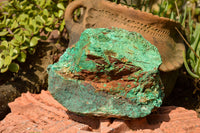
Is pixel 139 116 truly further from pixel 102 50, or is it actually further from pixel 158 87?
pixel 102 50

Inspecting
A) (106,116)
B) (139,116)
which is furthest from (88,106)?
(139,116)

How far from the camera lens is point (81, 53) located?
1176mm

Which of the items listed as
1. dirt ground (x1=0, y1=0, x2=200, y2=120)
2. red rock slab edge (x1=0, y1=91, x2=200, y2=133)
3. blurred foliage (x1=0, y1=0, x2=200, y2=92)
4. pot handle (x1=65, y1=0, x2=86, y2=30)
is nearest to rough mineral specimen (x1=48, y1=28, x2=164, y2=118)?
red rock slab edge (x1=0, y1=91, x2=200, y2=133)

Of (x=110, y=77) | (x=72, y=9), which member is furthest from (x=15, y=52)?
(x=110, y=77)

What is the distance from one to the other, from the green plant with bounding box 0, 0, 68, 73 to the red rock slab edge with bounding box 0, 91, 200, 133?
0.47m

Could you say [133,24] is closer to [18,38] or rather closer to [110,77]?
[110,77]

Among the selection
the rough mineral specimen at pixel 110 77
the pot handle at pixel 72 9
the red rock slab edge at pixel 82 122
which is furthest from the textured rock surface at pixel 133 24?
the red rock slab edge at pixel 82 122

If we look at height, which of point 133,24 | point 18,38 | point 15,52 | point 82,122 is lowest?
point 82,122

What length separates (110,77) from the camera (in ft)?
3.93

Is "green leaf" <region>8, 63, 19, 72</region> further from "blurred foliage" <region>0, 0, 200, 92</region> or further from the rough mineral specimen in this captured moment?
the rough mineral specimen

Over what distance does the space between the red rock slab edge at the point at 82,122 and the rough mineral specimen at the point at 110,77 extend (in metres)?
0.09

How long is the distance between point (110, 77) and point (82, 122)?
36 cm

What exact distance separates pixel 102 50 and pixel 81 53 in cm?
12

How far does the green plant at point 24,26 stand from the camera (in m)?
1.81
